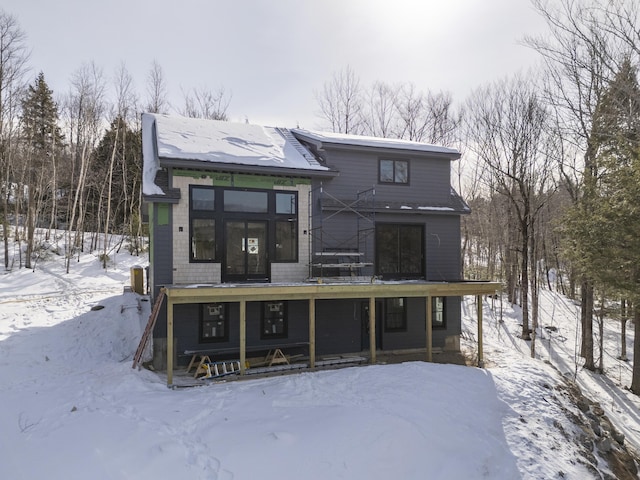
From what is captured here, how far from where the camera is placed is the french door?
1028cm

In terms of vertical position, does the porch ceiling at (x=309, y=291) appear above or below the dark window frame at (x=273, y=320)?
above

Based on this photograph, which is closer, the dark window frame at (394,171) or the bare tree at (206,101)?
the dark window frame at (394,171)

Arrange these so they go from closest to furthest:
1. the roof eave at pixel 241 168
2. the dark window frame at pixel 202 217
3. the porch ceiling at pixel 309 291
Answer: the porch ceiling at pixel 309 291
the roof eave at pixel 241 168
the dark window frame at pixel 202 217

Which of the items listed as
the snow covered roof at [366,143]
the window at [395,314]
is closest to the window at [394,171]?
the snow covered roof at [366,143]

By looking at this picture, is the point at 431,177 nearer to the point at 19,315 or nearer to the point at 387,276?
the point at 387,276

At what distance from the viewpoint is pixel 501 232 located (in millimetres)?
26562

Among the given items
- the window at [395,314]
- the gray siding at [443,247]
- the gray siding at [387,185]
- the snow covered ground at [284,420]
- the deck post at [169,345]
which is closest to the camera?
the snow covered ground at [284,420]

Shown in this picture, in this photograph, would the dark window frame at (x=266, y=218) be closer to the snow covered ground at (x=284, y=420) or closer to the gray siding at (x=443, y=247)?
the snow covered ground at (x=284, y=420)

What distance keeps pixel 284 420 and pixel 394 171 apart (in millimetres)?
8398

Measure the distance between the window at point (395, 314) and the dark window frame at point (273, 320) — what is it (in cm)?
327

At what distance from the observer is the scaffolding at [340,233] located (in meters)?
11.1

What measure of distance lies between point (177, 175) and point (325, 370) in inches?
242

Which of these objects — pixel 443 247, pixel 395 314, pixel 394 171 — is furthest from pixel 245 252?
pixel 443 247

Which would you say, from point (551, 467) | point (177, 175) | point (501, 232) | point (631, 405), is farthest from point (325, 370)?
point (501, 232)
